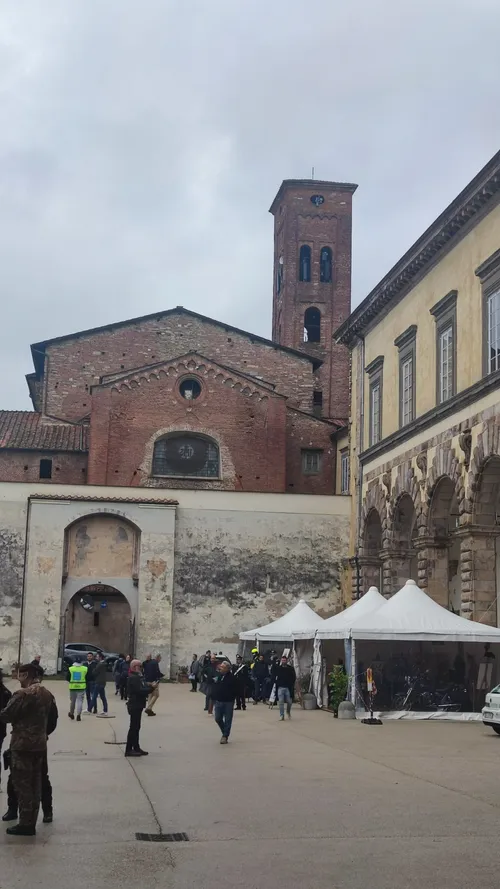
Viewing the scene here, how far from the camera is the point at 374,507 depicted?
3294 centimetres

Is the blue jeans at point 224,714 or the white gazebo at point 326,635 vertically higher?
the white gazebo at point 326,635

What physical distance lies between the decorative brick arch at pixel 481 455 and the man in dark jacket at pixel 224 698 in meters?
9.25

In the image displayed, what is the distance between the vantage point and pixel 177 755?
1487 cm

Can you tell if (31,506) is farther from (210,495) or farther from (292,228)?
(292,228)

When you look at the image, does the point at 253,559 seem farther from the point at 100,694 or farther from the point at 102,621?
the point at 102,621

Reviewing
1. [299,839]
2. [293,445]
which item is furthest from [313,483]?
[299,839]

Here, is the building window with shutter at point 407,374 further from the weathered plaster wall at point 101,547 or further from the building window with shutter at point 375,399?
the weathered plaster wall at point 101,547

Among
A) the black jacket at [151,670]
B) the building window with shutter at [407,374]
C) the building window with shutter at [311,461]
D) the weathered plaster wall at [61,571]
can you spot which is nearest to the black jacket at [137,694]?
the black jacket at [151,670]

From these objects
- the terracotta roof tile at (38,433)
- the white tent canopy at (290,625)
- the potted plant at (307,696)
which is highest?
the terracotta roof tile at (38,433)

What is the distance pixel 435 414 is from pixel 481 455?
293cm

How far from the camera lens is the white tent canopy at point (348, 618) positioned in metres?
22.1

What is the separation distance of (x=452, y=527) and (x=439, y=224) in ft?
28.4

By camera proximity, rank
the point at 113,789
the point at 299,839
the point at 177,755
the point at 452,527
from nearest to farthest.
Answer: the point at 299,839 < the point at 113,789 < the point at 177,755 < the point at 452,527

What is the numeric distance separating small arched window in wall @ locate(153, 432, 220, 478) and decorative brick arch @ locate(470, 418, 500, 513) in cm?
2000
